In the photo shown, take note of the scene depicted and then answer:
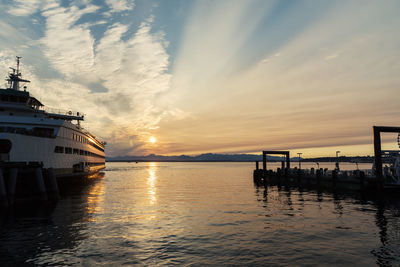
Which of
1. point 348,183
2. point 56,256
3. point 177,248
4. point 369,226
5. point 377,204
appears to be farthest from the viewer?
point 348,183

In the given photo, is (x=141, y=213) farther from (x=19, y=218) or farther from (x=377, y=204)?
(x=377, y=204)

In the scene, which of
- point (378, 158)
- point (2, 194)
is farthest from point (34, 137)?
point (378, 158)

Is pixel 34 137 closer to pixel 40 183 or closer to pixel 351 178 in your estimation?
pixel 40 183

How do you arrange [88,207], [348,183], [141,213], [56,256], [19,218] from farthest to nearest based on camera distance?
[348,183] → [88,207] → [141,213] → [19,218] → [56,256]

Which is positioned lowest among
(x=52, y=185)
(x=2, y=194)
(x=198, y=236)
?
(x=198, y=236)

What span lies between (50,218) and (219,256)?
14953 mm

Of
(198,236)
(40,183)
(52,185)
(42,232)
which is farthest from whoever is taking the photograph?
(52,185)

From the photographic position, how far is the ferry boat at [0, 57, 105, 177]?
100 feet

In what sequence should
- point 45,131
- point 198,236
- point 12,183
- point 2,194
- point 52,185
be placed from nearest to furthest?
point 198,236 → point 2,194 → point 12,183 → point 52,185 → point 45,131

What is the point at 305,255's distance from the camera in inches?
530

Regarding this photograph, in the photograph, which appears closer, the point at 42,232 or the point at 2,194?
the point at 42,232

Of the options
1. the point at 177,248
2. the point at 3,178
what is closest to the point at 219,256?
the point at 177,248

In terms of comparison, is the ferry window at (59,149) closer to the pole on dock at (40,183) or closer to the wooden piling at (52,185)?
the wooden piling at (52,185)

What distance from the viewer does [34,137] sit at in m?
31.9
